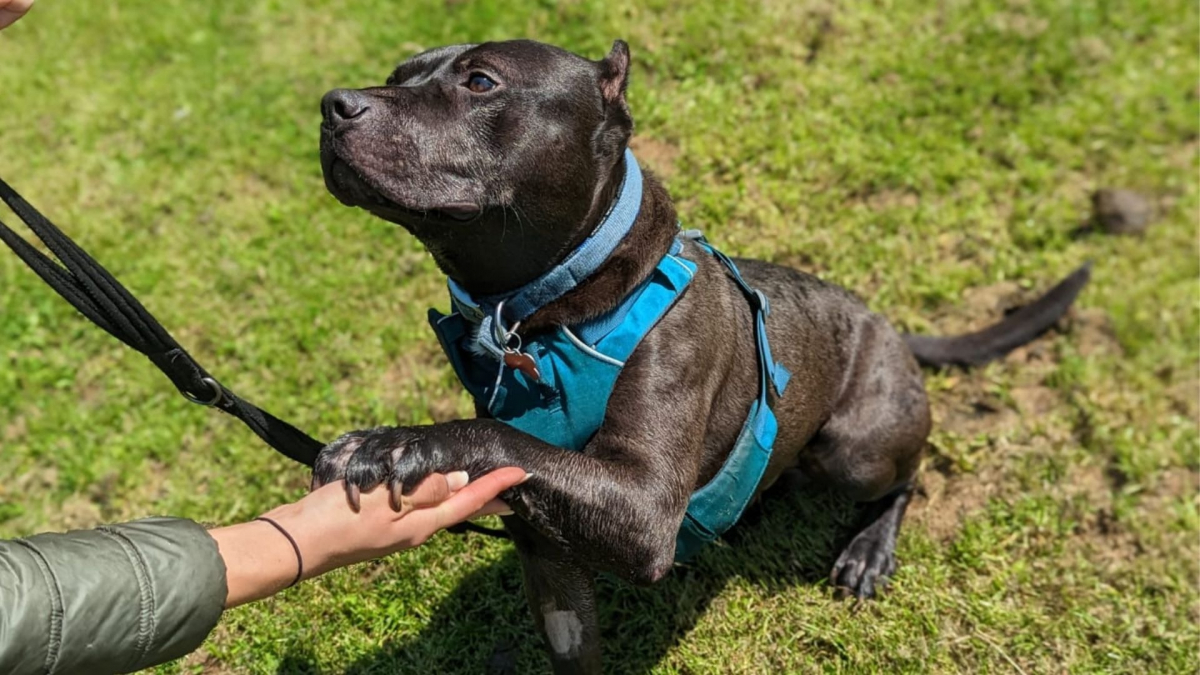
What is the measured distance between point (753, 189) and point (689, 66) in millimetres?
1120

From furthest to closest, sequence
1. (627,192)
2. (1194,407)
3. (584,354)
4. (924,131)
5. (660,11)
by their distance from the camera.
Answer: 1. (660,11)
2. (924,131)
3. (1194,407)
4. (627,192)
5. (584,354)

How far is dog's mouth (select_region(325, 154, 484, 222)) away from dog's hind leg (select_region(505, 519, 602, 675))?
1.15 m

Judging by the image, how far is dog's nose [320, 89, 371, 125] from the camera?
300 cm

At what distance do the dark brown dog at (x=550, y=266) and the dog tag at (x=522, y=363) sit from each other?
0.16 meters

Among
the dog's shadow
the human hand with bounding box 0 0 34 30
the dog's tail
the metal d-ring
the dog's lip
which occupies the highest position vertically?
the human hand with bounding box 0 0 34 30

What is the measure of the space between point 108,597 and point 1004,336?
14.6 ft

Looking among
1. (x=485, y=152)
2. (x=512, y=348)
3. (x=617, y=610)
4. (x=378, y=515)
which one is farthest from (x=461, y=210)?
(x=617, y=610)

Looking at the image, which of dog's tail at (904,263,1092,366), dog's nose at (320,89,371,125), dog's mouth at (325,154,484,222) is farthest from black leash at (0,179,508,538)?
dog's tail at (904,263,1092,366)

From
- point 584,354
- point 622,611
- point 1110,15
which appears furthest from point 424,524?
point 1110,15

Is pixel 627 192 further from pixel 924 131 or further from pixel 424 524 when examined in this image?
pixel 924 131

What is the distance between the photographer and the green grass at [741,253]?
4.43m

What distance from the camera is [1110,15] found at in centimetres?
705

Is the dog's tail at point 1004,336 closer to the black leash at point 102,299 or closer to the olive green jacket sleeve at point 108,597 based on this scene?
the black leash at point 102,299

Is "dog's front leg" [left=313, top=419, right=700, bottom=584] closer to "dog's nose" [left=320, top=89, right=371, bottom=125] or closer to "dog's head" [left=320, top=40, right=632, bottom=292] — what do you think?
"dog's head" [left=320, top=40, right=632, bottom=292]
